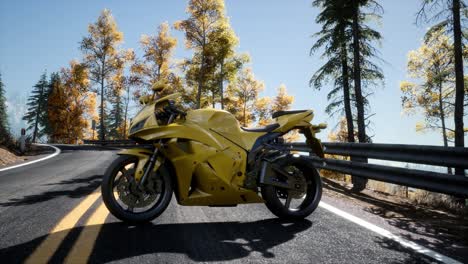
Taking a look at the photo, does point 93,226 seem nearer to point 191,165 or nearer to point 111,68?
point 191,165

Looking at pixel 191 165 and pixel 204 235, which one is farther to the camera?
pixel 191 165

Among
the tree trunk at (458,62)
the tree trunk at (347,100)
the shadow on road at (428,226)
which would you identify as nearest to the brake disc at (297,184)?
the shadow on road at (428,226)

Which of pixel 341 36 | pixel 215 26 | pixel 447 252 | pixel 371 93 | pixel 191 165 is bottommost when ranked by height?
pixel 447 252

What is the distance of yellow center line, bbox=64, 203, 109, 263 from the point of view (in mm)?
2390

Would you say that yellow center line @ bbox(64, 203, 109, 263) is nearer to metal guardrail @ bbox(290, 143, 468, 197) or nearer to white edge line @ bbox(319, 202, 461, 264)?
white edge line @ bbox(319, 202, 461, 264)

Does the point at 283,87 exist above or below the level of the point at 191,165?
above

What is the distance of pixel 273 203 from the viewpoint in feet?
13.1

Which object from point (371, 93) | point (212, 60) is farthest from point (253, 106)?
point (371, 93)

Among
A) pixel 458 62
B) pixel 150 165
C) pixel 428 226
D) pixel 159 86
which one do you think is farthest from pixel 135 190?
pixel 458 62

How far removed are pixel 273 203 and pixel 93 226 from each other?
1845 millimetres

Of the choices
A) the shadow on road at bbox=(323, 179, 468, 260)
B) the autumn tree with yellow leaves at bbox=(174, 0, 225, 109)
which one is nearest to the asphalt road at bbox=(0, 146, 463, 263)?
the shadow on road at bbox=(323, 179, 468, 260)

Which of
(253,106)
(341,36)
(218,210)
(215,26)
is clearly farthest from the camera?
(253,106)

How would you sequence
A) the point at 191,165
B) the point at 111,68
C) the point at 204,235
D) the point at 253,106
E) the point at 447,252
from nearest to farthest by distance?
the point at 447,252
the point at 204,235
the point at 191,165
the point at 111,68
the point at 253,106

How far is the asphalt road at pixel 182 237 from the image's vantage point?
2529 mm
